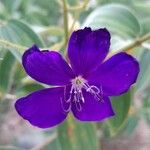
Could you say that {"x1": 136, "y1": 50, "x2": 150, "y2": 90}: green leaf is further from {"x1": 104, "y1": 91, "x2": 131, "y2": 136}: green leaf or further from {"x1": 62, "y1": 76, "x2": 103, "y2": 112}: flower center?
{"x1": 62, "y1": 76, "x2": 103, "y2": 112}: flower center

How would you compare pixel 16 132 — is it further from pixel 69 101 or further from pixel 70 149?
pixel 69 101

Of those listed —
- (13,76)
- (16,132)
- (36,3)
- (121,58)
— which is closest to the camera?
(121,58)

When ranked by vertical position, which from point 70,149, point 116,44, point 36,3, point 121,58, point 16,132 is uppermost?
point 121,58

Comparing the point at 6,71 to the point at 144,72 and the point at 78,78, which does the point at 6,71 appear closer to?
the point at 78,78

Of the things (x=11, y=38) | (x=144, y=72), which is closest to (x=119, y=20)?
(x=144, y=72)

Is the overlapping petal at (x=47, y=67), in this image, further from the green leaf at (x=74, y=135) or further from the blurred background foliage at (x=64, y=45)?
the green leaf at (x=74, y=135)

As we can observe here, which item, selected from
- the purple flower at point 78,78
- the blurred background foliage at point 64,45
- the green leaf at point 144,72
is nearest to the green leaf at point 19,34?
the blurred background foliage at point 64,45

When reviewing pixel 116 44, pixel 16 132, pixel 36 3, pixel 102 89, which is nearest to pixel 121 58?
pixel 102 89
